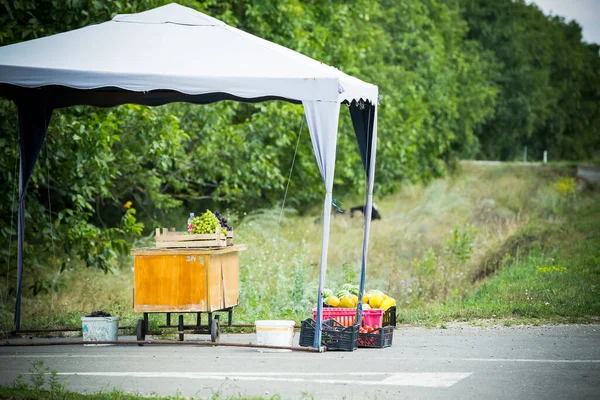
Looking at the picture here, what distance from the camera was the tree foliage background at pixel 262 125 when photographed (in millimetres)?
16391

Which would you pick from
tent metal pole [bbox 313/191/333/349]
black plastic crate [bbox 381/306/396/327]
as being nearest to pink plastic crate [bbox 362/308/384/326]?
black plastic crate [bbox 381/306/396/327]

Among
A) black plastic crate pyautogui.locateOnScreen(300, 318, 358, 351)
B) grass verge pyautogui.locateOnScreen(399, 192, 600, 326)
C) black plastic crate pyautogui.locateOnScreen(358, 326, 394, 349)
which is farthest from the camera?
grass verge pyautogui.locateOnScreen(399, 192, 600, 326)

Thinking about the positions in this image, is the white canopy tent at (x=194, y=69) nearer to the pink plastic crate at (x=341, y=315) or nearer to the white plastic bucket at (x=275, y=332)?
the pink plastic crate at (x=341, y=315)

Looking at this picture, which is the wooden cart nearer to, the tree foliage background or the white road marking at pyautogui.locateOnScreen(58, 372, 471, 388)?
the white road marking at pyautogui.locateOnScreen(58, 372, 471, 388)

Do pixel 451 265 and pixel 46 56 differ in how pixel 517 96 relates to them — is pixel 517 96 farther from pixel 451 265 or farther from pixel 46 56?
pixel 46 56

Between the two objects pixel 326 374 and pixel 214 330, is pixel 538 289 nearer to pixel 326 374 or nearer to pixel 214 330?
pixel 214 330

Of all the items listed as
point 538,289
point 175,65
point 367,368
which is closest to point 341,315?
point 367,368

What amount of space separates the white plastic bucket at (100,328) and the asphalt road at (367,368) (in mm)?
174

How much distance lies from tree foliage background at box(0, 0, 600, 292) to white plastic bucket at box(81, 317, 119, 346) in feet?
12.7

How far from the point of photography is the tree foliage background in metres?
16.4

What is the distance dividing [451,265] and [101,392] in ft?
36.4

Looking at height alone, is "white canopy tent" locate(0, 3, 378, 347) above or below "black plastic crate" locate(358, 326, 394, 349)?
above

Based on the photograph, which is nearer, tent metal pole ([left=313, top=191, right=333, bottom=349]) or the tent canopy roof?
tent metal pole ([left=313, top=191, right=333, bottom=349])

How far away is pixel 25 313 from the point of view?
1725 centimetres
